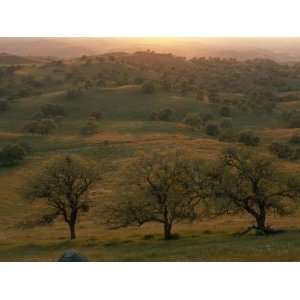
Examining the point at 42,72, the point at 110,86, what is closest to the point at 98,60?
the point at 42,72

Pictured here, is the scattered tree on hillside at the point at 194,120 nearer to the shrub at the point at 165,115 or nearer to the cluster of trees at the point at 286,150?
the shrub at the point at 165,115

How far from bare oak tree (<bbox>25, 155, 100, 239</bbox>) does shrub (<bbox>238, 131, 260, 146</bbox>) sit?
48.7 m

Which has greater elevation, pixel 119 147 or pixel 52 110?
pixel 52 110

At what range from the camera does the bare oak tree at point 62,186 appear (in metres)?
49.9

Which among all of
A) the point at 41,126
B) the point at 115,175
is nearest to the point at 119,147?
the point at 115,175

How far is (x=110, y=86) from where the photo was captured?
14512 centimetres

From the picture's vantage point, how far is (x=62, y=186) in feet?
164

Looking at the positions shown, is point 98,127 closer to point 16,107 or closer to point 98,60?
point 16,107

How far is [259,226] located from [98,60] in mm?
141914

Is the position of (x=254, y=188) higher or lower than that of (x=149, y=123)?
higher

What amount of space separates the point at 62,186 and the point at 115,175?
25.6 meters

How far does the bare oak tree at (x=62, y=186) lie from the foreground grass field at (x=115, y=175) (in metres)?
2.01

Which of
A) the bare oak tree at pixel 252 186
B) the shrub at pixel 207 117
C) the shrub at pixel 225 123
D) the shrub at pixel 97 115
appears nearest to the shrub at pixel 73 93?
the shrub at pixel 97 115

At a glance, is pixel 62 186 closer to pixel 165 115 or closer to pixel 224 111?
pixel 165 115
